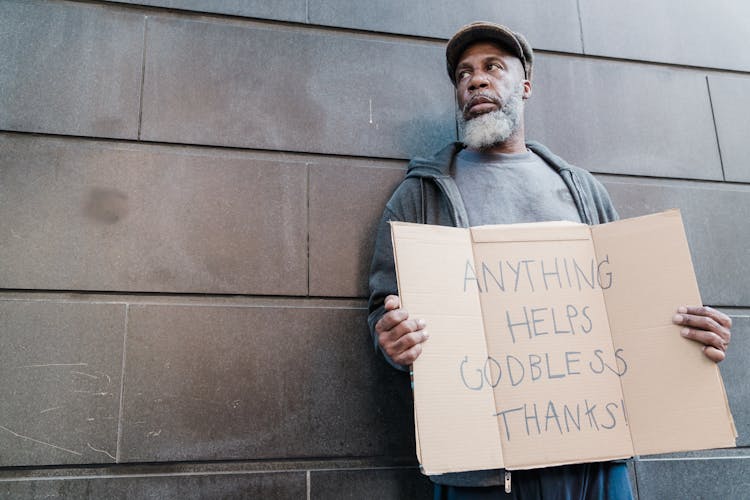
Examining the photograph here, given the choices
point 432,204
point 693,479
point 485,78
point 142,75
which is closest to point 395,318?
point 432,204

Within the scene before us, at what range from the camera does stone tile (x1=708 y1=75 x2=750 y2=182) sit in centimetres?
344

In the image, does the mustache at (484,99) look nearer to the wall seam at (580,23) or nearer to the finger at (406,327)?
the wall seam at (580,23)

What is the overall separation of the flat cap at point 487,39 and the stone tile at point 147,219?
90 centimetres

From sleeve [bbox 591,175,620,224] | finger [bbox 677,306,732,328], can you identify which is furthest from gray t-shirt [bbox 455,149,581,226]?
finger [bbox 677,306,732,328]

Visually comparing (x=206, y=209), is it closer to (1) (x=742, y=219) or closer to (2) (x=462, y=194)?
(2) (x=462, y=194)

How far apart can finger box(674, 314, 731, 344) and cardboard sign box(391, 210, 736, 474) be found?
0.04 metres

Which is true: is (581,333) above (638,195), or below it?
below

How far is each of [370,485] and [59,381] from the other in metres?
1.29

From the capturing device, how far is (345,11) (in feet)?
10.2

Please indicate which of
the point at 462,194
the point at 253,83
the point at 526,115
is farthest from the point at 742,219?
the point at 253,83

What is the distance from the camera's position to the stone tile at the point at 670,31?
349cm

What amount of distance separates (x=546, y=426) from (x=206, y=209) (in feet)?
5.47

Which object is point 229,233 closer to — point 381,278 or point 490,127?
point 381,278

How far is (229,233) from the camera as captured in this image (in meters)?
2.73
